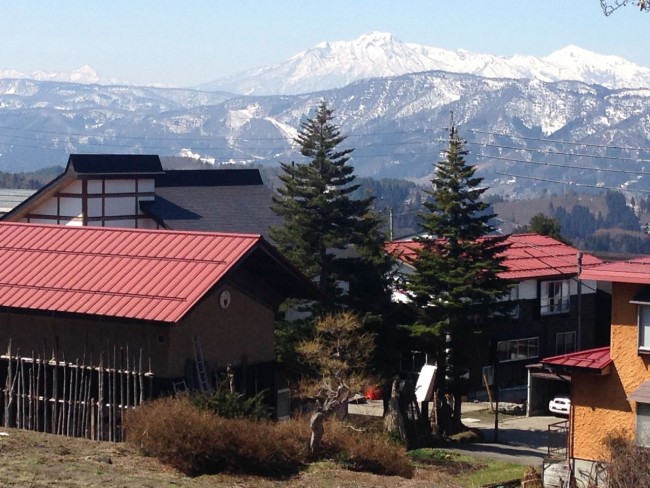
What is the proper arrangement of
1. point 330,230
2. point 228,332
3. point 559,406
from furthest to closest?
point 559,406 → point 330,230 → point 228,332

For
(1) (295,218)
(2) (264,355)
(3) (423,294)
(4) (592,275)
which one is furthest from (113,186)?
(4) (592,275)

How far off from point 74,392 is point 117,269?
8.18 feet

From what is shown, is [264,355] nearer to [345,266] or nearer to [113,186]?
[345,266]

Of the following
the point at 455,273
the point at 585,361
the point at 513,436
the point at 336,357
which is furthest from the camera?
the point at 513,436

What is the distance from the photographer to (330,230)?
3594 centimetres

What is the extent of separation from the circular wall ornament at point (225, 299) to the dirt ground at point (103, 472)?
15.0 feet

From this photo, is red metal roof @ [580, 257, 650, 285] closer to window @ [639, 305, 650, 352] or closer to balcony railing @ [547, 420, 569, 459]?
window @ [639, 305, 650, 352]

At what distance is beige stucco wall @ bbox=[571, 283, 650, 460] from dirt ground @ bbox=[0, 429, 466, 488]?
4.74 metres

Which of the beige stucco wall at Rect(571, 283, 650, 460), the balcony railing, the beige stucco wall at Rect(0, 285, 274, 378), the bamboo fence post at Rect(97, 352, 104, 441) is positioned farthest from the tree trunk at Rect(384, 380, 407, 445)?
the bamboo fence post at Rect(97, 352, 104, 441)

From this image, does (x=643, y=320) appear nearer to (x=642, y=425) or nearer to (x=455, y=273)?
(x=642, y=425)

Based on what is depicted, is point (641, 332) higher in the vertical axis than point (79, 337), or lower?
higher

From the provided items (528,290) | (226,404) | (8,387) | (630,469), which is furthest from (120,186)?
(630,469)

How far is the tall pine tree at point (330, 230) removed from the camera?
34.8 metres

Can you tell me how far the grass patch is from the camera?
25969mm
